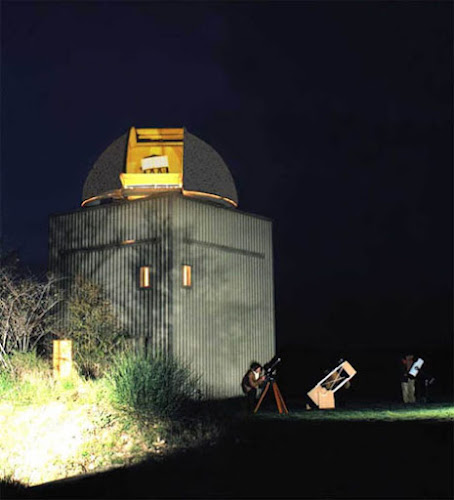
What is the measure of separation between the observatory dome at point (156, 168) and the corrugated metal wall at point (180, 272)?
767 millimetres

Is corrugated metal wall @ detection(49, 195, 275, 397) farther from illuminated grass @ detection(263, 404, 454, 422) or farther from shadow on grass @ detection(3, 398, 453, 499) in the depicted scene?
shadow on grass @ detection(3, 398, 453, 499)

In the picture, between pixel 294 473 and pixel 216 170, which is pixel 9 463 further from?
pixel 216 170

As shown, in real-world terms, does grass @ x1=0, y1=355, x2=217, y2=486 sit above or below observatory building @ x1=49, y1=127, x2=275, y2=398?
below

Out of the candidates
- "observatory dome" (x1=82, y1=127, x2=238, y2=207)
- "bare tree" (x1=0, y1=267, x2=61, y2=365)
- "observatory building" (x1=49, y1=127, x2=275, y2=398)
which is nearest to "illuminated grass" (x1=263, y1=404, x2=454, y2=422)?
"observatory building" (x1=49, y1=127, x2=275, y2=398)

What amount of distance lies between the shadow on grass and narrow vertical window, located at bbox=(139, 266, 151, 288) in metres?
9.12

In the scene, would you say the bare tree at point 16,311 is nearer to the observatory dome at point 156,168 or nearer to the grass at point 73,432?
the grass at point 73,432

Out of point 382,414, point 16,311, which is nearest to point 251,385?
point 382,414

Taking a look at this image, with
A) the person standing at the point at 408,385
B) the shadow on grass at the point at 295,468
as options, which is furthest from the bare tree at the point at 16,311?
the person standing at the point at 408,385

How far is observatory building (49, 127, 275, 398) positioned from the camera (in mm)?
21047

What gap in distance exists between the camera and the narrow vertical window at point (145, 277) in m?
21.3

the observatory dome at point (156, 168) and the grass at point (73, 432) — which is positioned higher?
the observatory dome at point (156, 168)

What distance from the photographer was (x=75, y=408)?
48.6 feet

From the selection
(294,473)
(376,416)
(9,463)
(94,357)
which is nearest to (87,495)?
(294,473)

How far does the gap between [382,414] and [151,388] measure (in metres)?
5.21
